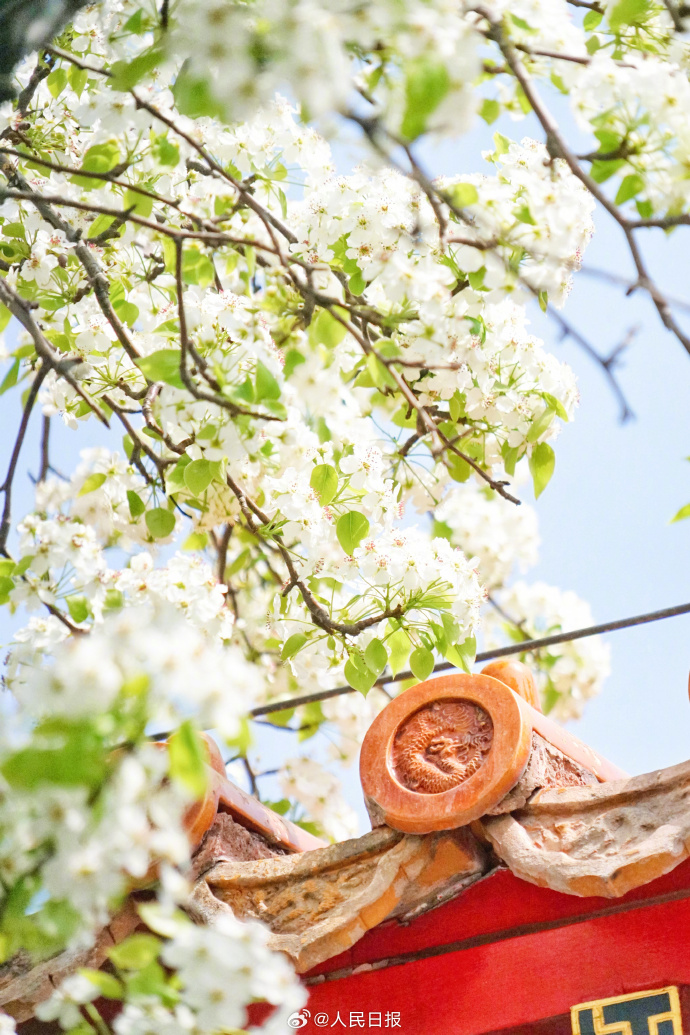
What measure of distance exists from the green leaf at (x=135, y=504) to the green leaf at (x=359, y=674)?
0.57 meters

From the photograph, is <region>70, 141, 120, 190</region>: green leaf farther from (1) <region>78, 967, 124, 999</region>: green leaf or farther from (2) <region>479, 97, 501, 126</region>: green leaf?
(1) <region>78, 967, 124, 999</region>: green leaf

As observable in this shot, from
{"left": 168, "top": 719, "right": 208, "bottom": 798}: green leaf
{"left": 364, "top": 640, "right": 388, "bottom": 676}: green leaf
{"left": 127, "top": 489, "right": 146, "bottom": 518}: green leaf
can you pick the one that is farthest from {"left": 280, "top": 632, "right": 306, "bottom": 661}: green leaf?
{"left": 168, "top": 719, "right": 208, "bottom": 798}: green leaf

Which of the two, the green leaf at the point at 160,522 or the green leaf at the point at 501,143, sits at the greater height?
the green leaf at the point at 501,143

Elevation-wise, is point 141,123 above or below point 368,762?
above

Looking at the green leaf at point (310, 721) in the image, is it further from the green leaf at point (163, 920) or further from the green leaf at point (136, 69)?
the green leaf at point (163, 920)

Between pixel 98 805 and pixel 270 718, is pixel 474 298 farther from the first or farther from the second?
pixel 270 718

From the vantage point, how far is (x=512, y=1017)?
4.80 feet

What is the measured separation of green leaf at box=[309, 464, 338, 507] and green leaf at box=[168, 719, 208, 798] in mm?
1191

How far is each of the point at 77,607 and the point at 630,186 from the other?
109cm

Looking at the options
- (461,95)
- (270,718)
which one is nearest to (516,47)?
(461,95)

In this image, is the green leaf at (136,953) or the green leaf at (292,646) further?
the green leaf at (292,646)

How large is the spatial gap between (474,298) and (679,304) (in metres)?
0.61

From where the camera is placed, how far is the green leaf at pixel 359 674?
180 centimetres

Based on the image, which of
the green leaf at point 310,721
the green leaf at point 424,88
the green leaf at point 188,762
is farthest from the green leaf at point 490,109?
the green leaf at point 310,721
